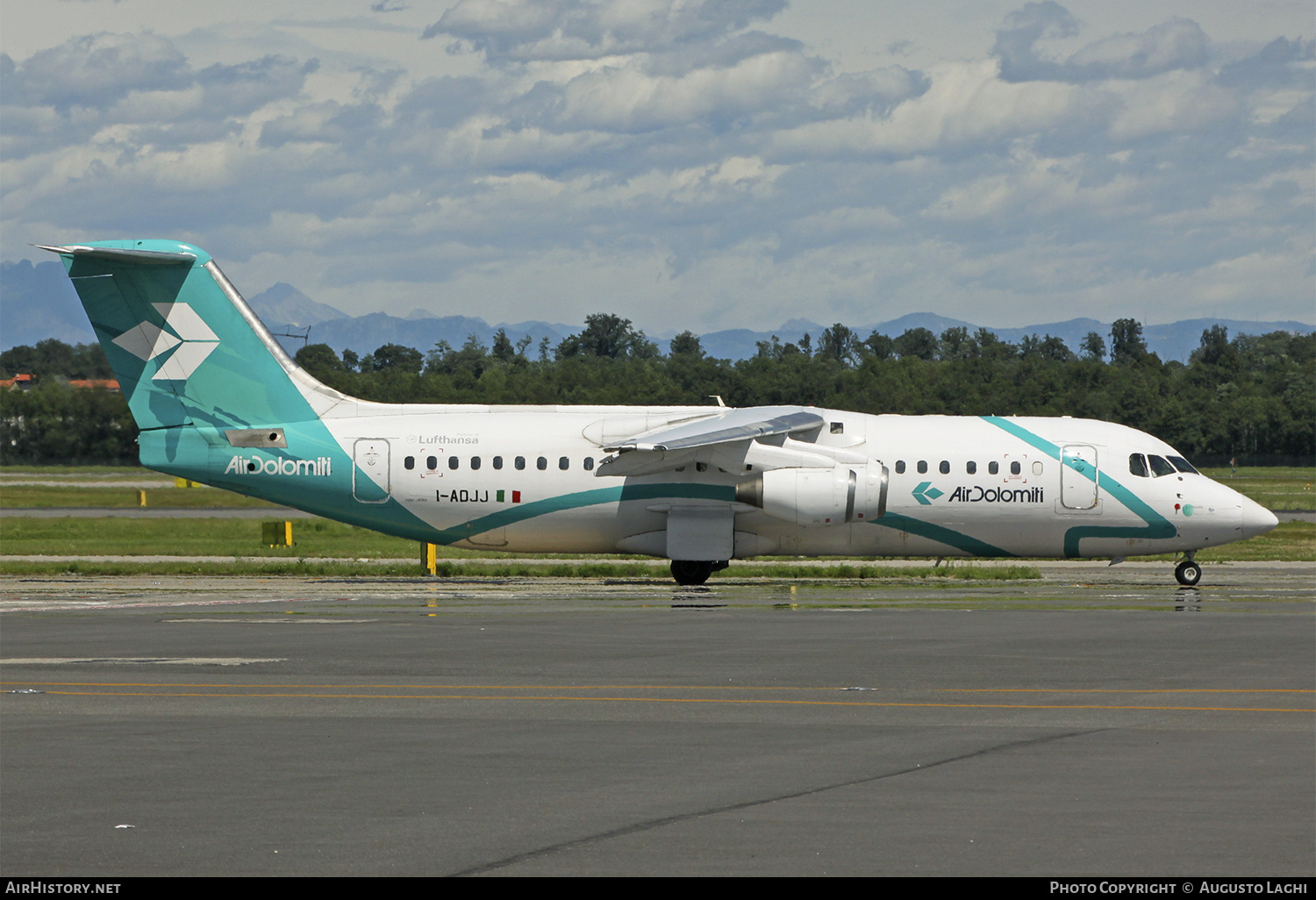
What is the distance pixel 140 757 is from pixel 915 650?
1024 cm

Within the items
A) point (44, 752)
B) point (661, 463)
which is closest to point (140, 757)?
point (44, 752)

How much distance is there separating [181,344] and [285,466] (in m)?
3.52

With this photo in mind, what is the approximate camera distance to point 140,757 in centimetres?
1162

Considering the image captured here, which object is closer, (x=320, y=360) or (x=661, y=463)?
(x=661, y=463)

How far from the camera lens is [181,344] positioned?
30953 mm

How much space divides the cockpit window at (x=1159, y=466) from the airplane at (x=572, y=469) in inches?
1.6

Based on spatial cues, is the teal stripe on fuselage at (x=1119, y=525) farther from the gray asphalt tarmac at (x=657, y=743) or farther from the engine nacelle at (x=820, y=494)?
the gray asphalt tarmac at (x=657, y=743)

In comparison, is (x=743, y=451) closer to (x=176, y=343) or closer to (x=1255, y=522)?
(x=1255, y=522)

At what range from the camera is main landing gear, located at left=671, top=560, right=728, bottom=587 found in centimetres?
3056

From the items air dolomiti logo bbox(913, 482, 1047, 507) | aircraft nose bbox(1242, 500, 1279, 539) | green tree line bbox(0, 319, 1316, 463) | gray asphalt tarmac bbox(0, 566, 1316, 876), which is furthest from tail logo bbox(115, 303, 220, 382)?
green tree line bbox(0, 319, 1316, 463)

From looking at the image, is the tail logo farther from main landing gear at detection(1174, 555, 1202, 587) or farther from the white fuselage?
main landing gear at detection(1174, 555, 1202, 587)

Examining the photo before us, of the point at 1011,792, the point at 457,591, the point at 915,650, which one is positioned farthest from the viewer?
the point at 457,591

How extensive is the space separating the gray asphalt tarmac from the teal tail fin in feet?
27.7

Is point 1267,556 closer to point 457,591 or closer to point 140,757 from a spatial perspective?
point 457,591
